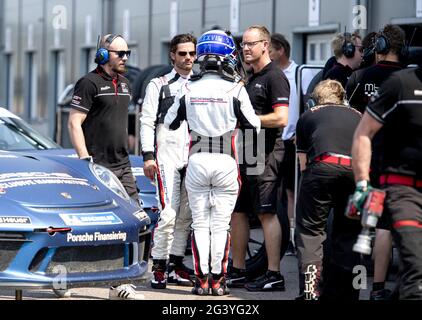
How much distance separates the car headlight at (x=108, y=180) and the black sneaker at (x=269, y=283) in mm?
1494

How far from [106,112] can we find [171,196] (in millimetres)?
811

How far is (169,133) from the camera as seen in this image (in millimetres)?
8945

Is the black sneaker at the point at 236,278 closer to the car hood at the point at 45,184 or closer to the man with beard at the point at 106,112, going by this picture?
the man with beard at the point at 106,112

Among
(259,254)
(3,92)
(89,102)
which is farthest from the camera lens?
(3,92)

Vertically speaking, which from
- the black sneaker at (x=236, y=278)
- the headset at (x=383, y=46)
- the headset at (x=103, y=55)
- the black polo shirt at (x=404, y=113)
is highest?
the headset at (x=383, y=46)

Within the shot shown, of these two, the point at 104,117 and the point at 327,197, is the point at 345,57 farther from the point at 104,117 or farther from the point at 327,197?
the point at 327,197

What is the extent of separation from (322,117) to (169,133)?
5.10 ft

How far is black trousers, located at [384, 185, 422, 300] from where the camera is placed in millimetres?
5875

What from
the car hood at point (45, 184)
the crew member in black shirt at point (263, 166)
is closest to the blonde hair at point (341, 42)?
the crew member in black shirt at point (263, 166)

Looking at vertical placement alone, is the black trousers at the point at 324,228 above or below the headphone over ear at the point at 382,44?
below

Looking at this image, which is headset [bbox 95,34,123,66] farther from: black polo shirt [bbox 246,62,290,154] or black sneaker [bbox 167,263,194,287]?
black sneaker [bbox 167,263,194,287]

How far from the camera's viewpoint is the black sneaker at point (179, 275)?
8.95m
